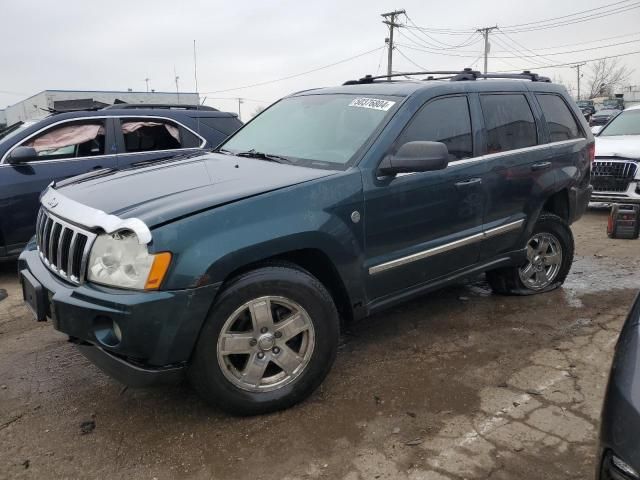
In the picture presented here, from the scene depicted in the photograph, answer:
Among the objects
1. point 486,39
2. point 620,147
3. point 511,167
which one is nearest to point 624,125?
point 620,147

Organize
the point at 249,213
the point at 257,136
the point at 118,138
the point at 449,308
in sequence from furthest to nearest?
the point at 118,138
the point at 449,308
the point at 257,136
the point at 249,213

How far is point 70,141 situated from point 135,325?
421 centimetres

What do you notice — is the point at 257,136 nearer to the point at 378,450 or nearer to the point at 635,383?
the point at 378,450

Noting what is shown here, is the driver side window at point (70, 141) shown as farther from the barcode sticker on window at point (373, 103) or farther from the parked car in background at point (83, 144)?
the barcode sticker on window at point (373, 103)

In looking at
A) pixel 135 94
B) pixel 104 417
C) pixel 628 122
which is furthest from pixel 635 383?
pixel 135 94

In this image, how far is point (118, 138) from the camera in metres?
6.17

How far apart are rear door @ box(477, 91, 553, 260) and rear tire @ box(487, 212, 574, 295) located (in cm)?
36

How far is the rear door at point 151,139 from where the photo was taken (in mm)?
6199

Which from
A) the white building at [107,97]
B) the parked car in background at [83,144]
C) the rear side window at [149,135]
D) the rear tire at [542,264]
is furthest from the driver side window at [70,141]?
the white building at [107,97]

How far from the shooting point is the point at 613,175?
26.7 feet

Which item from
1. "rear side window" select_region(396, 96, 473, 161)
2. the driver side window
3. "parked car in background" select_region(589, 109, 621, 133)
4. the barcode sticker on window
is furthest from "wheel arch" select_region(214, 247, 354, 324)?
"parked car in background" select_region(589, 109, 621, 133)

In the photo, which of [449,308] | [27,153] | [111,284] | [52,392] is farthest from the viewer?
[27,153]

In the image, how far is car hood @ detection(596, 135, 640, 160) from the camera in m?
8.02

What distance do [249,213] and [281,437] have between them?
1.15 metres
